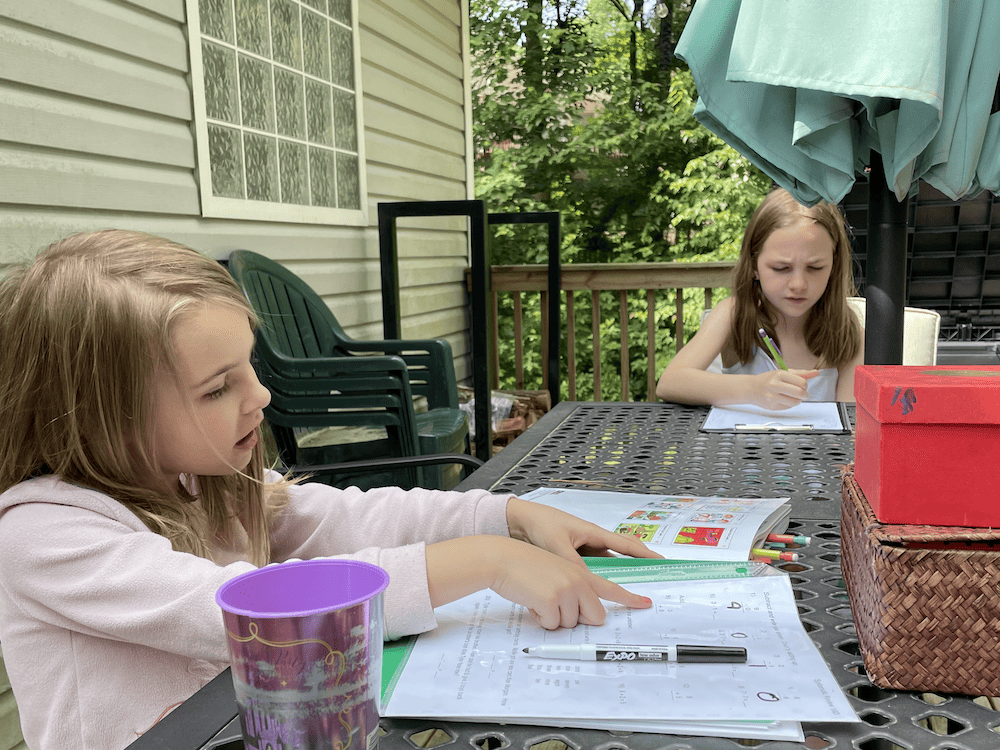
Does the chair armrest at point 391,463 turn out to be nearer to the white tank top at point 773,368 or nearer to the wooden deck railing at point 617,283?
the white tank top at point 773,368

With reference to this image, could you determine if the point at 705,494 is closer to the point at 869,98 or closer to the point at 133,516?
the point at 869,98

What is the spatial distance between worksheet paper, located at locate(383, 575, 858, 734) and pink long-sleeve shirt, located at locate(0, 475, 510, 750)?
0.07 metres

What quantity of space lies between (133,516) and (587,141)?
461 inches

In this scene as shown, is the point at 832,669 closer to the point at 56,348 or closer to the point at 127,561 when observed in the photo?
the point at 127,561

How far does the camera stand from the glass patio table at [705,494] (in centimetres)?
57

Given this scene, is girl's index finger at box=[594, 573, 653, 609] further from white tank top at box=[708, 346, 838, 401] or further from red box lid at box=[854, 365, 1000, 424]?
white tank top at box=[708, 346, 838, 401]

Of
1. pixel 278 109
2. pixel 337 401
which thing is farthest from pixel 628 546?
pixel 278 109

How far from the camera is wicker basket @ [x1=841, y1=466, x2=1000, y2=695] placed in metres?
0.60

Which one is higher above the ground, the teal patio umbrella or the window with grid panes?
the window with grid panes

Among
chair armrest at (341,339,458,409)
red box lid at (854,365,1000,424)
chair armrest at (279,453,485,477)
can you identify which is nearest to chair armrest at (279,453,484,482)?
chair armrest at (279,453,485,477)

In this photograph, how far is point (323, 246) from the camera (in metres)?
3.84

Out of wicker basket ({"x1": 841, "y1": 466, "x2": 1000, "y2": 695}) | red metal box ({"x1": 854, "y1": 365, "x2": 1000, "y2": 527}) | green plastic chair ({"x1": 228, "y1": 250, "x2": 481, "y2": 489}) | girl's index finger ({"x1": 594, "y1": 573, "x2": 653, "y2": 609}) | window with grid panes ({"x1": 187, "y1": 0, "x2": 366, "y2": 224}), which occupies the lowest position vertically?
green plastic chair ({"x1": 228, "y1": 250, "x2": 481, "y2": 489})

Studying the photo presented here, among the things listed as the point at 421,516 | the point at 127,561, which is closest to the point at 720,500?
the point at 421,516

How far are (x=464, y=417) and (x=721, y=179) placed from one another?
8.69 m
